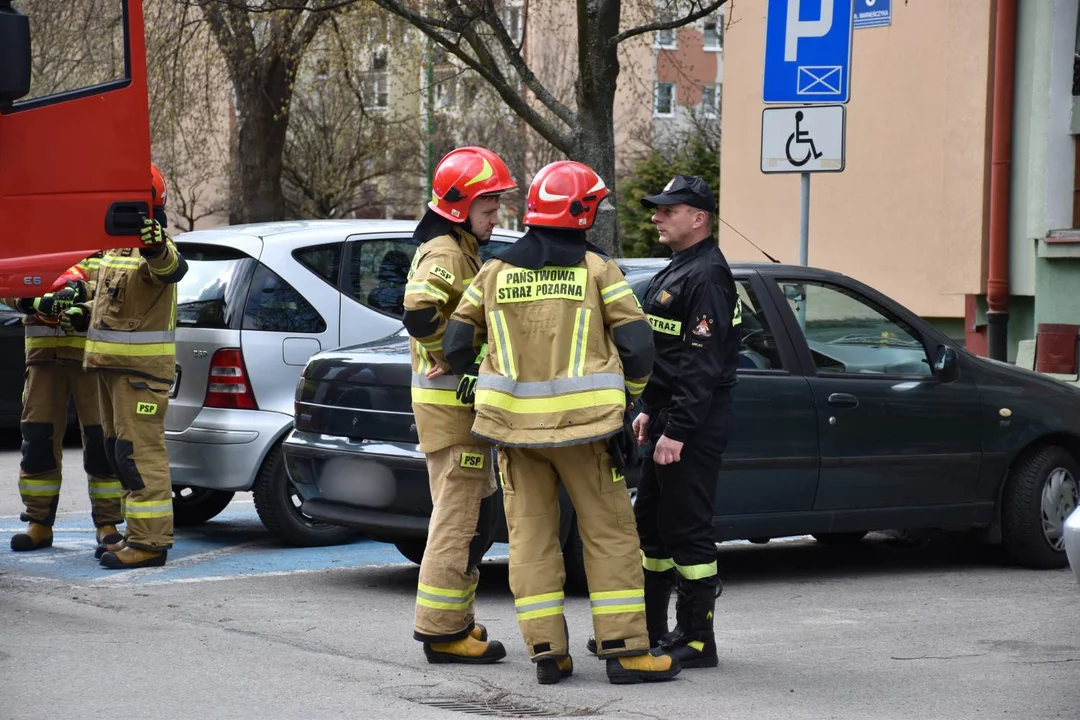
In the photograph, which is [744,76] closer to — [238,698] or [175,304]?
[175,304]

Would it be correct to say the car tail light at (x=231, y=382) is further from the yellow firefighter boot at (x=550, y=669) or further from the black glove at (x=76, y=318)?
the yellow firefighter boot at (x=550, y=669)

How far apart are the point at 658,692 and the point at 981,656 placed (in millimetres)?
1431

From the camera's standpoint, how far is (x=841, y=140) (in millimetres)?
8734

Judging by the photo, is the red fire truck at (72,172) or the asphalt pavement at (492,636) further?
the red fire truck at (72,172)

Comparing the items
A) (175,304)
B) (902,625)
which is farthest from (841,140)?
(175,304)

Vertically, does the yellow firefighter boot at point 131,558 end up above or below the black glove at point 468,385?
below

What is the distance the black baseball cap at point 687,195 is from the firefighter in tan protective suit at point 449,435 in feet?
1.83

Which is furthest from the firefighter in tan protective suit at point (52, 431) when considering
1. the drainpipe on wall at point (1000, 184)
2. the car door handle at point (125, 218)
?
the drainpipe on wall at point (1000, 184)

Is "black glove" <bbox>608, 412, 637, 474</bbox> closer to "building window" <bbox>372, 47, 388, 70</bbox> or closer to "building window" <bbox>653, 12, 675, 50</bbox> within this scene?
"building window" <bbox>653, 12, 675, 50</bbox>

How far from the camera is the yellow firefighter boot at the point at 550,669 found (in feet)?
17.5

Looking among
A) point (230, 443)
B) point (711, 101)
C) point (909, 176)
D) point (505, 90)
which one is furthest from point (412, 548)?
point (711, 101)

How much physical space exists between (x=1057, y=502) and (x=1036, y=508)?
0.20 meters

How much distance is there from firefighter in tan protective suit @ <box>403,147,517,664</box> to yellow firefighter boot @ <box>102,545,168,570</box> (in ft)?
8.24

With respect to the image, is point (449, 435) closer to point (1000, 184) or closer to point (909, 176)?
point (1000, 184)
